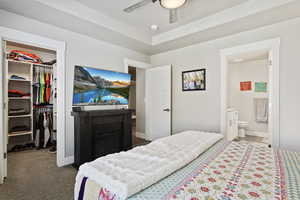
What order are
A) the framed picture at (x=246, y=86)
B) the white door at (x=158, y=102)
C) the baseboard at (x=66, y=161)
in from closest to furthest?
the baseboard at (x=66, y=161)
the white door at (x=158, y=102)
the framed picture at (x=246, y=86)

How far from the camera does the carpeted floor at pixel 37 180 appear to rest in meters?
1.83

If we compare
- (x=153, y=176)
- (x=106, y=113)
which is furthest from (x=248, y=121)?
(x=153, y=176)

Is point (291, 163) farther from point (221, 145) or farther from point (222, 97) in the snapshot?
point (222, 97)

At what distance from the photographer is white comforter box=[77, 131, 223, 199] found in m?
0.87

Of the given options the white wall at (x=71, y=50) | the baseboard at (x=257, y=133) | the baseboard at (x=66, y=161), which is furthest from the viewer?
the baseboard at (x=257, y=133)

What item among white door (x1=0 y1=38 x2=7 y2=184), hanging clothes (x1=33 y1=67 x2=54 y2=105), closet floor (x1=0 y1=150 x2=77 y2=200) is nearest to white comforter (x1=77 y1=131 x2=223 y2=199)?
closet floor (x1=0 y1=150 x2=77 y2=200)

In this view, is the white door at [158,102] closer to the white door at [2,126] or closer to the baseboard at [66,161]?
the baseboard at [66,161]

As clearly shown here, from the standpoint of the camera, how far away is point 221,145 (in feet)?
5.85

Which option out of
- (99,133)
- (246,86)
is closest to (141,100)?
(99,133)

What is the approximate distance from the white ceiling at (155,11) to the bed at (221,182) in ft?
7.31

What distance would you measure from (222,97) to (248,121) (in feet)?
9.31

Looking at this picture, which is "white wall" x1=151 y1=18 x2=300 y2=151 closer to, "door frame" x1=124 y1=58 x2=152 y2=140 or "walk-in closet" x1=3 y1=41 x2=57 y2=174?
"door frame" x1=124 y1=58 x2=152 y2=140

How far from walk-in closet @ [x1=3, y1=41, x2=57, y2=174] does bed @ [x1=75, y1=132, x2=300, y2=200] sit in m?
3.23

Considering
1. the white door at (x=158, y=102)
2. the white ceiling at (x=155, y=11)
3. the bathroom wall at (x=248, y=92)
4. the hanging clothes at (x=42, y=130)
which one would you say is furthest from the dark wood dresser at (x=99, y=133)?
the bathroom wall at (x=248, y=92)
